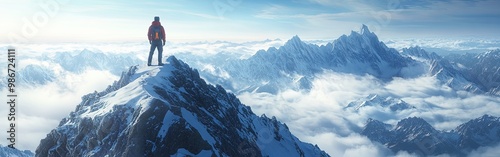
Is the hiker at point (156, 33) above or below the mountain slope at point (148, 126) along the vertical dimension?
above

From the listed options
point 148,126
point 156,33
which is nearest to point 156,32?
point 156,33

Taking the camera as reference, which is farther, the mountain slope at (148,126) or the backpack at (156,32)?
the backpack at (156,32)

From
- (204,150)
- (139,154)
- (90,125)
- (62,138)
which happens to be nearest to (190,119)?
(204,150)

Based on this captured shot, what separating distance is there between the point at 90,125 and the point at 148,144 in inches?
527

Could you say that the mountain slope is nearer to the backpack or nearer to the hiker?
the hiker

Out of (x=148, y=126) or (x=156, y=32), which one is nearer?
(x=148, y=126)

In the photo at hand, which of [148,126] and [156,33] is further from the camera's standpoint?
[156,33]

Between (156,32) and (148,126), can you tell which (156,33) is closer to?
(156,32)

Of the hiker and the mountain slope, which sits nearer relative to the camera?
the mountain slope

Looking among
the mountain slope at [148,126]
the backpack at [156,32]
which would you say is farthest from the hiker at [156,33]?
the mountain slope at [148,126]

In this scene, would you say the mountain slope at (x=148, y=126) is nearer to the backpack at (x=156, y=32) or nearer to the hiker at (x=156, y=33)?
the hiker at (x=156, y=33)

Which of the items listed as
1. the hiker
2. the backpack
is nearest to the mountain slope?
the hiker

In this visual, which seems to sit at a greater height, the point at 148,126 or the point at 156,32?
the point at 156,32

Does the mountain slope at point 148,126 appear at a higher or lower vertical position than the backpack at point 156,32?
lower
